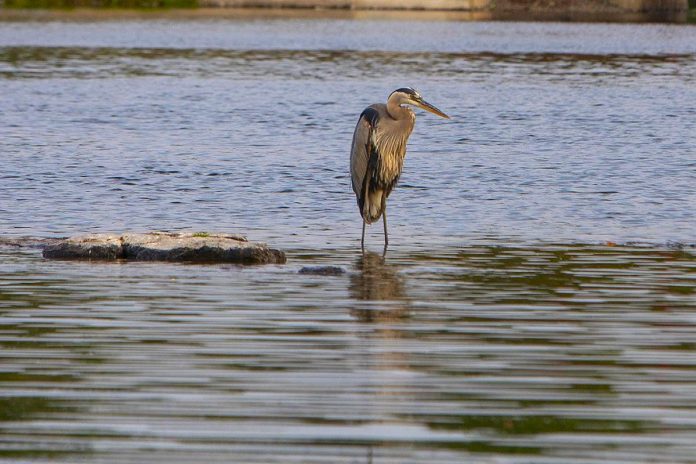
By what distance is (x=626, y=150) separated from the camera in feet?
85.7

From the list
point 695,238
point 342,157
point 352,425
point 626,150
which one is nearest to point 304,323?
point 352,425

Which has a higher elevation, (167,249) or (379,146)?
(379,146)

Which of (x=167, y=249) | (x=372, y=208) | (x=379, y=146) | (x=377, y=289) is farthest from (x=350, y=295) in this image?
(x=379, y=146)

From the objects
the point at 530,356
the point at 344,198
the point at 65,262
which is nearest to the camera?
the point at 530,356

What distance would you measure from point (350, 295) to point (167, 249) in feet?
7.51

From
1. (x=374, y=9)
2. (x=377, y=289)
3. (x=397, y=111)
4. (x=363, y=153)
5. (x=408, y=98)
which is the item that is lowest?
(x=374, y=9)

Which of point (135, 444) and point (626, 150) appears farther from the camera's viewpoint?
point (626, 150)

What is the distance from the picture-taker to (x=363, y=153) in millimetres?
16125

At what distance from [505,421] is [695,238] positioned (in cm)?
843

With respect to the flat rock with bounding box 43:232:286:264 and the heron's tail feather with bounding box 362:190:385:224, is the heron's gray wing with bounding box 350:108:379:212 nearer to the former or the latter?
the heron's tail feather with bounding box 362:190:385:224

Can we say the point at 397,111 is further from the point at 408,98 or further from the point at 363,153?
the point at 363,153

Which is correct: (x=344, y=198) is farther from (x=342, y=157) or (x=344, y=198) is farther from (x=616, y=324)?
(x=616, y=324)

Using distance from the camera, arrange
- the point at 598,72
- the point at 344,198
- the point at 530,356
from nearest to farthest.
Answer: the point at 530,356, the point at 344,198, the point at 598,72

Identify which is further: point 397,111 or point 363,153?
point 363,153
